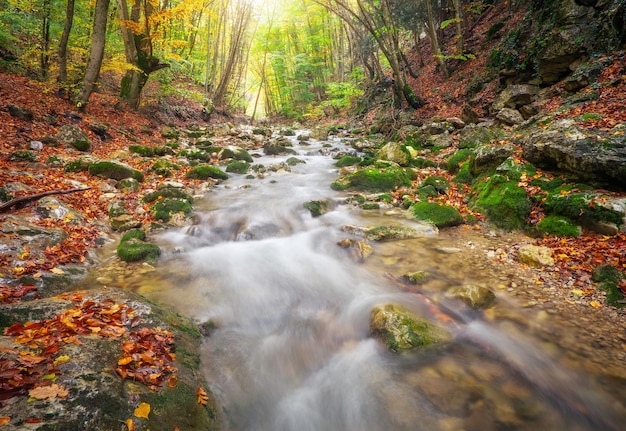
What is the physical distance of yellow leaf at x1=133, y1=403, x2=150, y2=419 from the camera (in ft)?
7.27

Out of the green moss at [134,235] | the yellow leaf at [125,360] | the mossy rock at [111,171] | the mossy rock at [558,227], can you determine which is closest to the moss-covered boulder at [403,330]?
the yellow leaf at [125,360]

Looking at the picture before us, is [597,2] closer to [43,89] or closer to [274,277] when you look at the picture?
[274,277]

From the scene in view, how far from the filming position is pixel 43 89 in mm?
11344

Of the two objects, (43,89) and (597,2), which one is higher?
(597,2)

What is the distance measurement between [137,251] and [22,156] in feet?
15.9

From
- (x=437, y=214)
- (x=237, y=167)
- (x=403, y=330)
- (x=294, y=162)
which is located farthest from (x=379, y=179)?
(x=403, y=330)

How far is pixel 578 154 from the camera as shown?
18.6 ft

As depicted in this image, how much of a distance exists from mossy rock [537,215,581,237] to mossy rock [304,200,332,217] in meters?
4.72

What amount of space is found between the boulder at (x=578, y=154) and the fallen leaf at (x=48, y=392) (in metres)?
7.50

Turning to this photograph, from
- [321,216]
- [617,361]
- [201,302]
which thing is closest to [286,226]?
[321,216]

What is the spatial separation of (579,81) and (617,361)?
9063 millimetres

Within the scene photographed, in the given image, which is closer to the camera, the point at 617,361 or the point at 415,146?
the point at 617,361

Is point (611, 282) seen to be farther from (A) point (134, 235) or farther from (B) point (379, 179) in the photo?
(A) point (134, 235)

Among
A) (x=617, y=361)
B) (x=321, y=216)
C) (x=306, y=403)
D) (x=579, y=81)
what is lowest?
(x=306, y=403)
